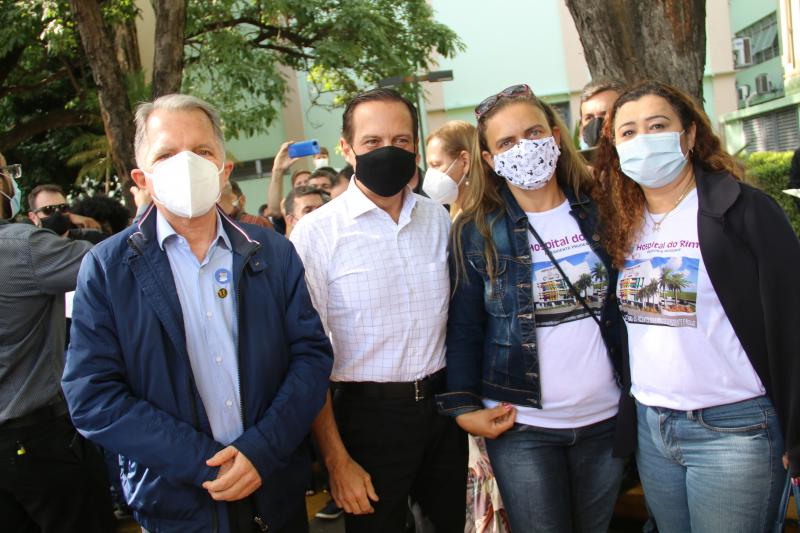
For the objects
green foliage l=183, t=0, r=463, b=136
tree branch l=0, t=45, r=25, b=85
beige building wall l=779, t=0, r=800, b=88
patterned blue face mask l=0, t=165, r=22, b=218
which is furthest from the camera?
beige building wall l=779, t=0, r=800, b=88

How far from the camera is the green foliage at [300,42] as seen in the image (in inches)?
429

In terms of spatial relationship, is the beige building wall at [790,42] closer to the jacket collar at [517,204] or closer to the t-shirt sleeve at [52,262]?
the jacket collar at [517,204]

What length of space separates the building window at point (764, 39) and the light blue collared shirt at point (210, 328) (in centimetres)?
2607

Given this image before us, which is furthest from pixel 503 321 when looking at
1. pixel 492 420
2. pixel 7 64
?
pixel 7 64

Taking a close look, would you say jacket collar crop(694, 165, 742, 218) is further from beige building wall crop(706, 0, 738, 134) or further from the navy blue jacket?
beige building wall crop(706, 0, 738, 134)

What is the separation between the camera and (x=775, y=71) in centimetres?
2430

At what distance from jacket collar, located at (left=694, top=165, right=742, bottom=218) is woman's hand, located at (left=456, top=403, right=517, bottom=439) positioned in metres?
0.98

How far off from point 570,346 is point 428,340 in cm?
54

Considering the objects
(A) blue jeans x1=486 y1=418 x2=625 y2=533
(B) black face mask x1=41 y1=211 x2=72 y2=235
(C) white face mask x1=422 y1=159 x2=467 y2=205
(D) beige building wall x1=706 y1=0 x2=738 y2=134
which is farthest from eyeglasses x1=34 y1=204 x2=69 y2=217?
(D) beige building wall x1=706 y1=0 x2=738 y2=134

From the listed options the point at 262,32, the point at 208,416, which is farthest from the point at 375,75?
the point at 208,416

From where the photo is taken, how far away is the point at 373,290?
8.46 feet

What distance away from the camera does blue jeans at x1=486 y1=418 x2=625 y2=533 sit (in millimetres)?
2498

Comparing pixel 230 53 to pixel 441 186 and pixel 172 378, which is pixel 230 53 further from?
pixel 172 378

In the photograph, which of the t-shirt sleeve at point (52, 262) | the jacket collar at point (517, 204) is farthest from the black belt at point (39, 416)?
the jacket collar at point (517, 204)
